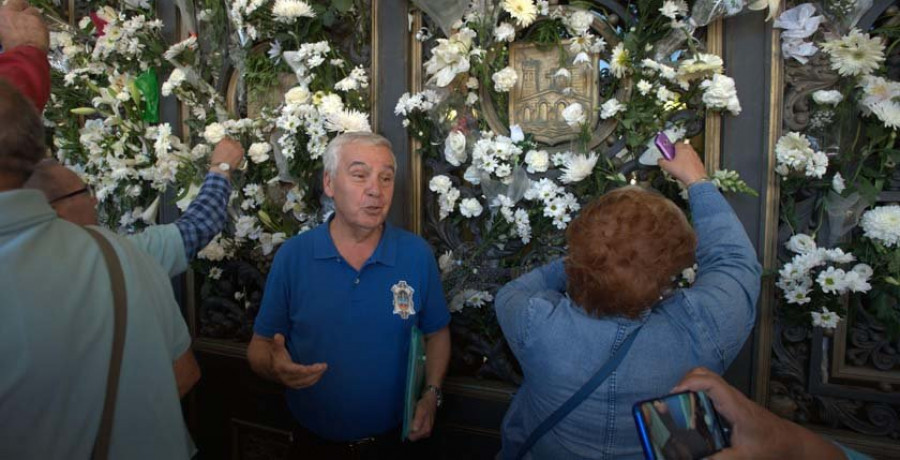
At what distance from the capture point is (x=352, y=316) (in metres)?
1.95

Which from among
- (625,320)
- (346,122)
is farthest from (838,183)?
(346,122)

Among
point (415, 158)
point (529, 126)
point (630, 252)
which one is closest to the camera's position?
point (630, 252)

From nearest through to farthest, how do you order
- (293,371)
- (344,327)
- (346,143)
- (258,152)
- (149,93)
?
(293,371) < (344,327) < (346,143) < (258,152) < (149,93)

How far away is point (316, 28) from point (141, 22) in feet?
4.03

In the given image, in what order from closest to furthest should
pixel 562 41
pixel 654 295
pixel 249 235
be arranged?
pixel 654 295
pixel 562 41
pixel 249 235

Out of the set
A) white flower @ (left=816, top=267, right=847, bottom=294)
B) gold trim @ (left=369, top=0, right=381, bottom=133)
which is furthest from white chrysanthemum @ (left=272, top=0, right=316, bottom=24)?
white flower @ (left=816, top=267, right=847, bottom=294)

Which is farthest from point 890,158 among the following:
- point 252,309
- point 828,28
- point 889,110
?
point 252,309

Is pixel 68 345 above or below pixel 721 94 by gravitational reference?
below

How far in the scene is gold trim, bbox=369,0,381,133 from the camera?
8.73 feet

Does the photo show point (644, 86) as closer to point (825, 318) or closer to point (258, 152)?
point (825, 318)

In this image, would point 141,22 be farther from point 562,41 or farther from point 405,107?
point 562,41

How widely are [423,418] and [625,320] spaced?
92 cm

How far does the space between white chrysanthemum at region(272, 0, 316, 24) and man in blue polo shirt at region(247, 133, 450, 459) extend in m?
0.87

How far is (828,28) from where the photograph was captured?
1.98 metres
